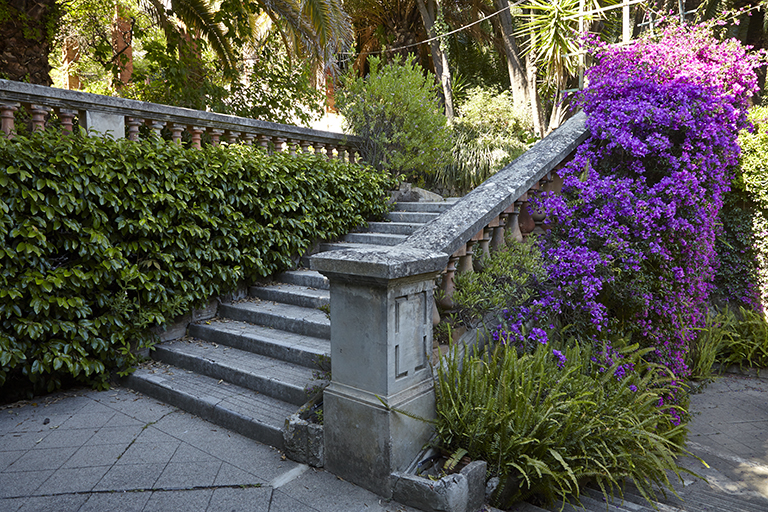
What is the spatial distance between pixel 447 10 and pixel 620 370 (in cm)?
→ 1312

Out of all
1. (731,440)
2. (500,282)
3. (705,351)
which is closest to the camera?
(500,282)

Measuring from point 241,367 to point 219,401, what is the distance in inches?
15.8

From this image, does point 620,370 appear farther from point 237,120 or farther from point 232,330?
point 237,120

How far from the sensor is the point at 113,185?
4031 mm

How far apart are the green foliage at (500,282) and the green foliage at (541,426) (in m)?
0.39

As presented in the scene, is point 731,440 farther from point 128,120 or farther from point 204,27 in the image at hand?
point 204,27

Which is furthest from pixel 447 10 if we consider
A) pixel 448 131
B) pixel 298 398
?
pixel 298 398

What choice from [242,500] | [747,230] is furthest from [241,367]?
[747,230]

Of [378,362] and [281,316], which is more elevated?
[378,362]

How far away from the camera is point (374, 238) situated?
5.95 meters

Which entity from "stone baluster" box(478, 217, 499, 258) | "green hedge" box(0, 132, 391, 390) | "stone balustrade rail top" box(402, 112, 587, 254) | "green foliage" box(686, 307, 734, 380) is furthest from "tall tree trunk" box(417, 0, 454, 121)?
"stone baluster" box(478, 217, 499, 258)

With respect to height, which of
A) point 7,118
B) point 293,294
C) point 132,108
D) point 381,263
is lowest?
point 293,294

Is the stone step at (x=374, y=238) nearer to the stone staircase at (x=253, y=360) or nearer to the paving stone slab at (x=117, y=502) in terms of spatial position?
the stone staircase at (x=253, y=360)

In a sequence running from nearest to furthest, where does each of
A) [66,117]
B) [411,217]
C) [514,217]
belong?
1. [514,217]
2. [66,117]
3. [411,217]
